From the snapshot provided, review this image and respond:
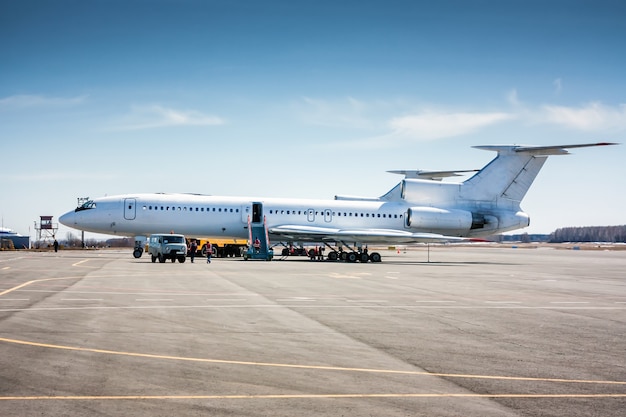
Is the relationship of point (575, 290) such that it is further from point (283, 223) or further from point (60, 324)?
point (283, 223)

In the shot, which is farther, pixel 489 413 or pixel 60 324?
pixel 60 324

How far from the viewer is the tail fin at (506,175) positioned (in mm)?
50125

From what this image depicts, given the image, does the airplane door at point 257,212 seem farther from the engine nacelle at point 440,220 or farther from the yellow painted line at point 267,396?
the yellow painted line at point 267,396

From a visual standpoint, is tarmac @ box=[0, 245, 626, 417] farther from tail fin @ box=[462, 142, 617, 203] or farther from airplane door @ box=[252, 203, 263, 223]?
tail fin @ box=[462, 142, 617, 203]

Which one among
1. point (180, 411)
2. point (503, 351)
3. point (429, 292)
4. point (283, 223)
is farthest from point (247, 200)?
point (180, 411)

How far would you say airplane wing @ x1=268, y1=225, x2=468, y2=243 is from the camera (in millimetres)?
46688

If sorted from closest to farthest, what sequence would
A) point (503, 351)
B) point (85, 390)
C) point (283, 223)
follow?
point (85, 390), point (503, 351), point (283, 223)

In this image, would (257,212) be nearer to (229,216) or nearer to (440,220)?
(229,216)

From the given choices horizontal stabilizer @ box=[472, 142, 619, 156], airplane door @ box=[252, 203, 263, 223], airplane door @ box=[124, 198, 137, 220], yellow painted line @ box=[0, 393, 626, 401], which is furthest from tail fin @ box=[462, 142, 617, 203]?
yellow painted line @ box=[0, 393, 626, 401]

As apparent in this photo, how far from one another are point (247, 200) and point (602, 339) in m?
38.8

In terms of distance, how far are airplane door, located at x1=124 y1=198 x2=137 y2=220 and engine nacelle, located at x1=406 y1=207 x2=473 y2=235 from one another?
21261mm

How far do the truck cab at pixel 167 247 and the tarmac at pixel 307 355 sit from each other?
67.5 ft

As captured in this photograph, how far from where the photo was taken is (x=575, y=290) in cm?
2366

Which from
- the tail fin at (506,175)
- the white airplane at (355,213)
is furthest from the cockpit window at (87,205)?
the tail fin at (506,175)
